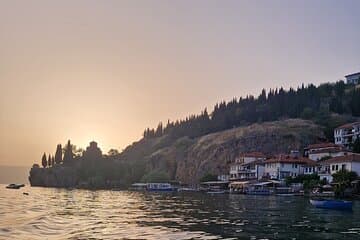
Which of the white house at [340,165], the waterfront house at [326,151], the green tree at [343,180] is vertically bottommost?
the green tree at [343,180]

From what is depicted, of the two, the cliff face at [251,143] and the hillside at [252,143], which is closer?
the cliff face at [251,143]

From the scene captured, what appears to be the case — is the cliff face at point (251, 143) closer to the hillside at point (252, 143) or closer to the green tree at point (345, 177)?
the hillside at point (252, 143)

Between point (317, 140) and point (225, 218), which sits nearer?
point (225, 218)

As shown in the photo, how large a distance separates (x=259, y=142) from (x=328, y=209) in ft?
395

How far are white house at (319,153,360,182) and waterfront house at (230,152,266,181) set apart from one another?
2677 centimetres

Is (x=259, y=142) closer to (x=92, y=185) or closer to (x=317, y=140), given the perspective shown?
(x=317, y=140)

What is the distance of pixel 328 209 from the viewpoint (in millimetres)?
60938

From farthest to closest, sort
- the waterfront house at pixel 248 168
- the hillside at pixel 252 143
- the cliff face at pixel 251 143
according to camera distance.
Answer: the hillside at pixel 252 143 < the cliff face at pixel 251 143 < the waterfront house at pixel 248 168

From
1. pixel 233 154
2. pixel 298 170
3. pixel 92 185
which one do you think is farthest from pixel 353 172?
pixel 92 185

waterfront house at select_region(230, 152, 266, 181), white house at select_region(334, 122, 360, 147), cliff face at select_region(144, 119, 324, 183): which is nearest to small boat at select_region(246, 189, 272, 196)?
waterfront house at select_region(230, 152, 266, 181)

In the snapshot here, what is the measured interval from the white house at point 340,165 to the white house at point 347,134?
119 ft

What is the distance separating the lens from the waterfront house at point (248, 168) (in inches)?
5507

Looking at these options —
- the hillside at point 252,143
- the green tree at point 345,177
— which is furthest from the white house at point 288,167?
the hillside at point 252,143

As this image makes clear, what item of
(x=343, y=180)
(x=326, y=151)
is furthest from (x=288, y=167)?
(x=343, y=180)
